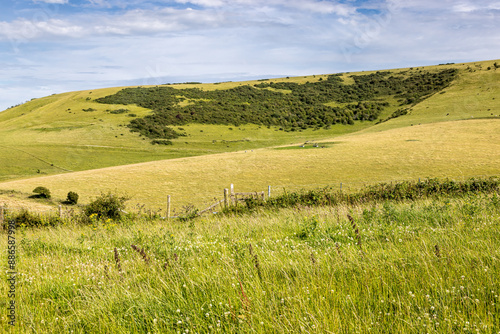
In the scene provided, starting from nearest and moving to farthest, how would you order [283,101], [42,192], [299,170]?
1. [42,192]
2. [299,170]
3. [283,101]

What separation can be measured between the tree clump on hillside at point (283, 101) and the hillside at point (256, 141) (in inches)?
40.4

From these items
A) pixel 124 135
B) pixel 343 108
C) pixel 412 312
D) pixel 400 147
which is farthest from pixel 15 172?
pixel 343 108

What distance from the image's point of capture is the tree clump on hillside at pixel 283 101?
113 m

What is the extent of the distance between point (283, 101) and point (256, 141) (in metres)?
50.7

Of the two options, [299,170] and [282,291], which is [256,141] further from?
[282,291]

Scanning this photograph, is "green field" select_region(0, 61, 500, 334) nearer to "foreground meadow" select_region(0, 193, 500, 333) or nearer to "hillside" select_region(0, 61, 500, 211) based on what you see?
"foreground meadow" select_region(0, 193, 500, 333)

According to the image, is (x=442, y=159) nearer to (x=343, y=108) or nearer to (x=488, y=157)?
(x=488, y=157)

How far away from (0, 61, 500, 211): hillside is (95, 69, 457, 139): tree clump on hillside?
3.37 feet

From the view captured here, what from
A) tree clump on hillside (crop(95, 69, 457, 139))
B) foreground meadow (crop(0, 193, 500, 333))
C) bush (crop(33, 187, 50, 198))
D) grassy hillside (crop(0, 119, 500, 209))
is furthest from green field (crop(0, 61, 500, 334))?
tree clump on hillside (crop(95, 69, 457, 139))

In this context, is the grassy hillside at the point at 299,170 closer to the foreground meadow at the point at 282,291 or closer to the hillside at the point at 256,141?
the hillside at the point at 256,141

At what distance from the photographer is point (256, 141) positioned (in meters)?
96.2

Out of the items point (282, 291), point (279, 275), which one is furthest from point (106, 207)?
point (282, 291)

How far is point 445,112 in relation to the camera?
273ft

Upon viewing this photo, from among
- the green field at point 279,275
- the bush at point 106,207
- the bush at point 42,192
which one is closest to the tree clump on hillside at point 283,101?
the bush at point 42,192
